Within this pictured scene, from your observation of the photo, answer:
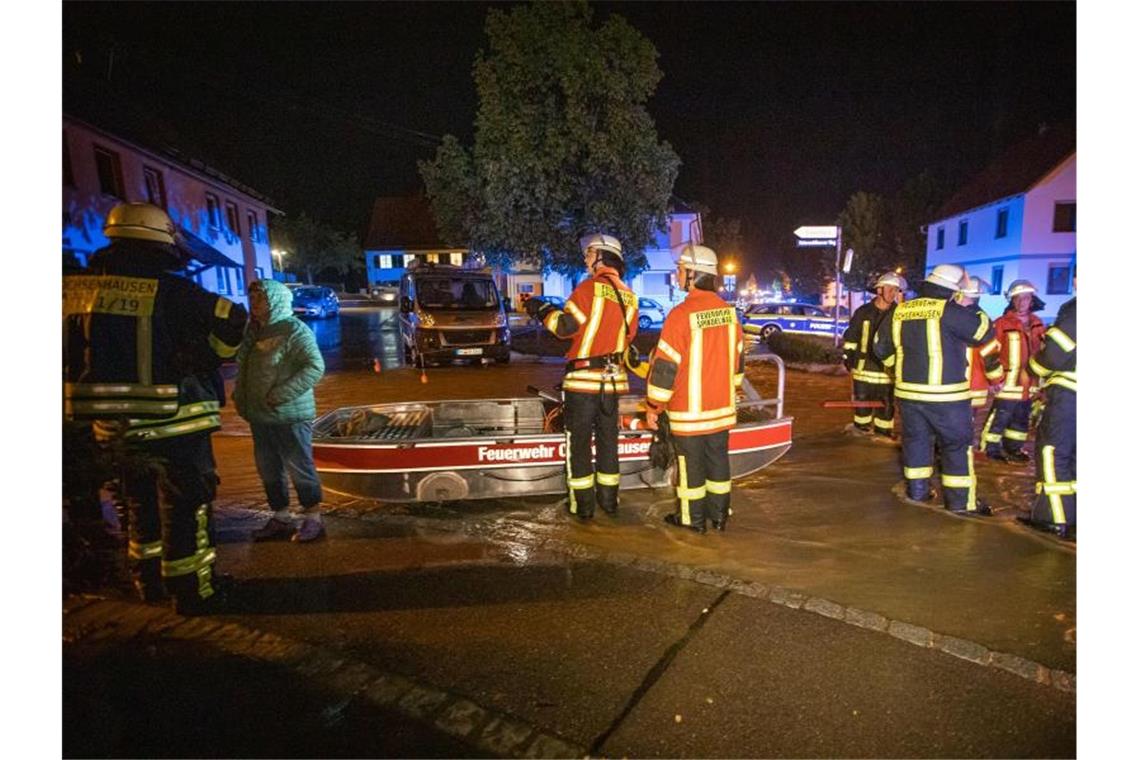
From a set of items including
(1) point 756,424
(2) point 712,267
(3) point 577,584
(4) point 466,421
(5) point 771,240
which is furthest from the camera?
(5) point 771,240

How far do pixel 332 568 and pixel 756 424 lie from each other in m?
3.33

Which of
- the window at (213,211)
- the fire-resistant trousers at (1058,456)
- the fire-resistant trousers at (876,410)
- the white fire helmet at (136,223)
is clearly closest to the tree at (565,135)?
the window at (213,211)

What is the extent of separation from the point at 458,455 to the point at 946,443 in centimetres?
360

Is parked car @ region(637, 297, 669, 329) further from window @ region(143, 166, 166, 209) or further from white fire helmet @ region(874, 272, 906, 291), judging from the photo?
white fire helmet @ region(874, 272, 906, 291)

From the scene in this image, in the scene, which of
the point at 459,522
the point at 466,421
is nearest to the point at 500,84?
the point at 466,421

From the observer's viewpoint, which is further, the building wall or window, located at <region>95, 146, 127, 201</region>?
the building wall

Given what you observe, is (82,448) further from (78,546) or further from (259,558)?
(259,558)

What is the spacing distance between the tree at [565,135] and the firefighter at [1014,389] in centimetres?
1178

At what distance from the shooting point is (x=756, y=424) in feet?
17.1

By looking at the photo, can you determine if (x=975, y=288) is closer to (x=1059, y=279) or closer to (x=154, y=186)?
(x=154, y=186)

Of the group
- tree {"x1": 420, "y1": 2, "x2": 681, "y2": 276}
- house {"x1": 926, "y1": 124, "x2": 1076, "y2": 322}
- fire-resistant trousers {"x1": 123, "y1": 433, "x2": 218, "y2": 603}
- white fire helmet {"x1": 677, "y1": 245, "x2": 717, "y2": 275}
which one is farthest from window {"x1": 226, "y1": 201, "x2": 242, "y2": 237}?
house {"x1": 926, "y1": 124, "x2": 1076, "y2": 322}

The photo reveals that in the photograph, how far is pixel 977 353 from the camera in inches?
204

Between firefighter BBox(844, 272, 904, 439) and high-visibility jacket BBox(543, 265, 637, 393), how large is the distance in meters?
3.79

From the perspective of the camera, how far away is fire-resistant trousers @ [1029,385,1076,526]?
4289mm
